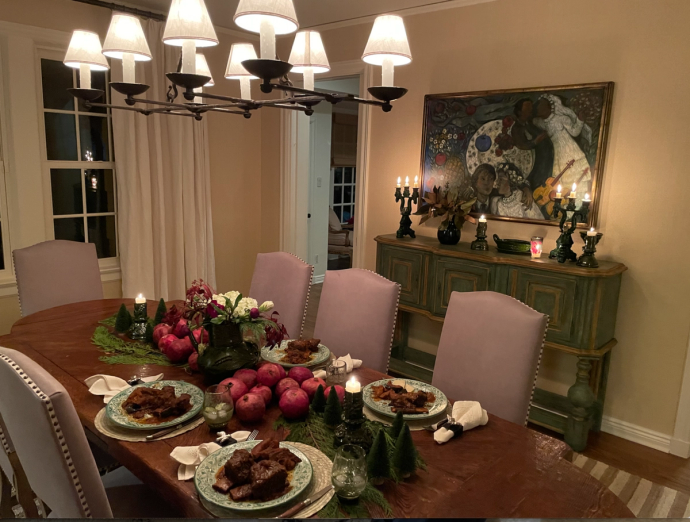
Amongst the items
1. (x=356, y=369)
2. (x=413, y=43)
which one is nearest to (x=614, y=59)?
(x=413, y=43)

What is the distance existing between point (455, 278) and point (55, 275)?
2285 millimetres

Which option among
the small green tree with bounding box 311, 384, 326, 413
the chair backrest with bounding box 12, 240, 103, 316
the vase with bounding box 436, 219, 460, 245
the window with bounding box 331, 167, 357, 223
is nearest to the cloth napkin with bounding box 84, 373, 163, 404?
the small green tree with bounding box 311, 384, 326, 413

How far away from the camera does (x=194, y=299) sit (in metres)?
1.80

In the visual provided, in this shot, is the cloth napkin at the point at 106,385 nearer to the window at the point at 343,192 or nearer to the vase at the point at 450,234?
the vase at the point at 450,234

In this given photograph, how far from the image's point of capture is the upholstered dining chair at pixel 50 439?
3.79ft

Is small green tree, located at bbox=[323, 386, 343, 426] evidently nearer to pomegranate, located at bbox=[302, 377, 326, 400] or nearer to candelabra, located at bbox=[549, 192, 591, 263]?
pomegranate, located at bbox=[302, 377, 326, 400]

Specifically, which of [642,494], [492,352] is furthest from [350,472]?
[642,494]

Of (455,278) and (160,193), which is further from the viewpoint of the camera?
(160,193)

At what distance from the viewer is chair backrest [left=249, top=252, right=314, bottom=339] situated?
8.59 feet

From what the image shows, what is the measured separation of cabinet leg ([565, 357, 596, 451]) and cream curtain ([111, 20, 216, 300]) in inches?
111

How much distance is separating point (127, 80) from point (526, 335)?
1.69m

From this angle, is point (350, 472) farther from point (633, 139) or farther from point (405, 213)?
point (405, 213)

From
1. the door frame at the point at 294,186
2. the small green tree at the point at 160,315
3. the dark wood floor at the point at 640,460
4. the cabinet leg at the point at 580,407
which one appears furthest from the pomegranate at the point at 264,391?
the door frame at the point at 294,186

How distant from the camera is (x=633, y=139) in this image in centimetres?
275
